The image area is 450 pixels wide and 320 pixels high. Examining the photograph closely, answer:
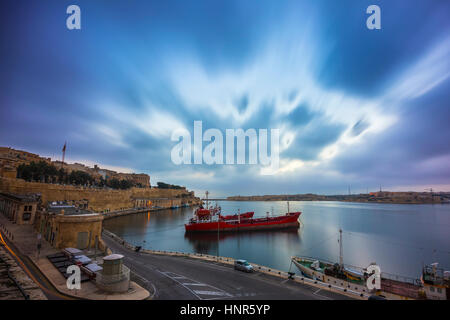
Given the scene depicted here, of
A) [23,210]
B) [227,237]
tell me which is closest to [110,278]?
[23,210]

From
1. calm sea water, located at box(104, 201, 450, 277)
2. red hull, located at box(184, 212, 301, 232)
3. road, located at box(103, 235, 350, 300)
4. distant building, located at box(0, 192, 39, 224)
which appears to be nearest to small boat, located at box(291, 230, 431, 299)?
calm sea water, located at box(104, 201, 450, 277)

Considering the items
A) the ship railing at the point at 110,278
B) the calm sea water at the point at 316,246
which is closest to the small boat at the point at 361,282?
the calm sea water at the point at 316,246

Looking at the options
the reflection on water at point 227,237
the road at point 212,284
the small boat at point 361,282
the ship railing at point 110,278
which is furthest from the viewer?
the reflection on water at point 227,237

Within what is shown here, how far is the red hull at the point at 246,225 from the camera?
5975 cm

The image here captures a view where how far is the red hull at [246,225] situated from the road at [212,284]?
128ft

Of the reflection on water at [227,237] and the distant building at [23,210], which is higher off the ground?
the distant building at [23,210]

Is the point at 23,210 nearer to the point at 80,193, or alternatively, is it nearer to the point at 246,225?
the point at 80,193

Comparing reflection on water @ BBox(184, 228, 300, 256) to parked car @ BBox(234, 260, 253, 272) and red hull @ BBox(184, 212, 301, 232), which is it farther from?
parked car @ BBox(234, 260, 253, 272)

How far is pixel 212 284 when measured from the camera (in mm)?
16000

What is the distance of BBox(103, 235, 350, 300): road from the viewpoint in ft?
45.5

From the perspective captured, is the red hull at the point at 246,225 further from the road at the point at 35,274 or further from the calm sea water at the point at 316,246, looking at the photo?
the road at the point at 35,274

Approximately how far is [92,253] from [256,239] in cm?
4005

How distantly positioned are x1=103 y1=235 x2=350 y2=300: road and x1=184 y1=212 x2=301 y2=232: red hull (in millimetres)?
39064
